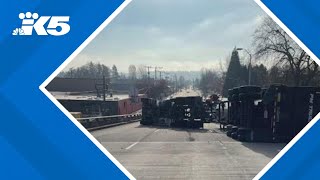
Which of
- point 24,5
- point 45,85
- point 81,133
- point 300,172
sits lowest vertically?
point 300,172

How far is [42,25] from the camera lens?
2.45 m

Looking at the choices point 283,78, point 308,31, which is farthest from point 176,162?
point 283,78

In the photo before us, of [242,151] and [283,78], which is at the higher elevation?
[283,78]

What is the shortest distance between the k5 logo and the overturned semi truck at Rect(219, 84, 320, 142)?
390 centimetres

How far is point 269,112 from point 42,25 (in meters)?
7.96

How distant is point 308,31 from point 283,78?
72.7 feet

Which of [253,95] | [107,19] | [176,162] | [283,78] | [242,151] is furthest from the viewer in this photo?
[283,78]

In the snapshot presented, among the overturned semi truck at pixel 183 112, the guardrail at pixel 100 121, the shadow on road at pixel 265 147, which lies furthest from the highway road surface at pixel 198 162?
the overturned semi truck at pixel 183 112

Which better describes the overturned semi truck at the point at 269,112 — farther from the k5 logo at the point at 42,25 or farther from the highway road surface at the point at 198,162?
the k5 logo at the point at 42,25

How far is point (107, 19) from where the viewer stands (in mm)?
2432

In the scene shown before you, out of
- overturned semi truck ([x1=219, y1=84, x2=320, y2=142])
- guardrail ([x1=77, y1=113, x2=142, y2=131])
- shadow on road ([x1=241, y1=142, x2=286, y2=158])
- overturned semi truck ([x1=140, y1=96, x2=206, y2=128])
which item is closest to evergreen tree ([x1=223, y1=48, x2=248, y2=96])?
overturned semi truck ([x1=219, y1=84, x2=320, y2=142])

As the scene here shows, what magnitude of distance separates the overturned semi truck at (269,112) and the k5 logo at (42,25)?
3.90 meters

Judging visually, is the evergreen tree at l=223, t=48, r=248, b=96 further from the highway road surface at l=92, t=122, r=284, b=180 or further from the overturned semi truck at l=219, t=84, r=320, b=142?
the highway road surface at l=92, t=122, r=284, b=180

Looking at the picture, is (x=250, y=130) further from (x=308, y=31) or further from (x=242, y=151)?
(x=308, y=31)
